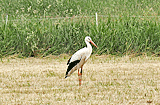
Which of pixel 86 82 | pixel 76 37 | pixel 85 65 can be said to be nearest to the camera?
pixel 86 82

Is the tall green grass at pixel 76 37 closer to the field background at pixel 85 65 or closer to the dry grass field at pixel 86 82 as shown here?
the field background at pixel 85 65

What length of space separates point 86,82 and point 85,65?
3.21m

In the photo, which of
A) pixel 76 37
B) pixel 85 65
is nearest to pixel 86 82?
pixel 85 65

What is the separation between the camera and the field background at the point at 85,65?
756cm

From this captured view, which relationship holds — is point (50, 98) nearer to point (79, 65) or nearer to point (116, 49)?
point (79, 65)

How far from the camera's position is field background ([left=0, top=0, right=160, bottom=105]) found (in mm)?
7562

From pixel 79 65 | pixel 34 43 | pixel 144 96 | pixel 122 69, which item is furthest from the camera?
pixel 34 43

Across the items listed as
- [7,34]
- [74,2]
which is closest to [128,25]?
[7,34]

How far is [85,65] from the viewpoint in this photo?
12.4 metres

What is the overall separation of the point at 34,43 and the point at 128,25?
13.9 feet

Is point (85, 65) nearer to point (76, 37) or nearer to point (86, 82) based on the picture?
point (76, 37)

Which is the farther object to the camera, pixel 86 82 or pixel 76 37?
pixel 76 37

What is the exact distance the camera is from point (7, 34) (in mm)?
14906

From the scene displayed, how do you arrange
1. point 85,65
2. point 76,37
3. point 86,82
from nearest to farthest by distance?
point 86,82
point 85,65
point 76,37
